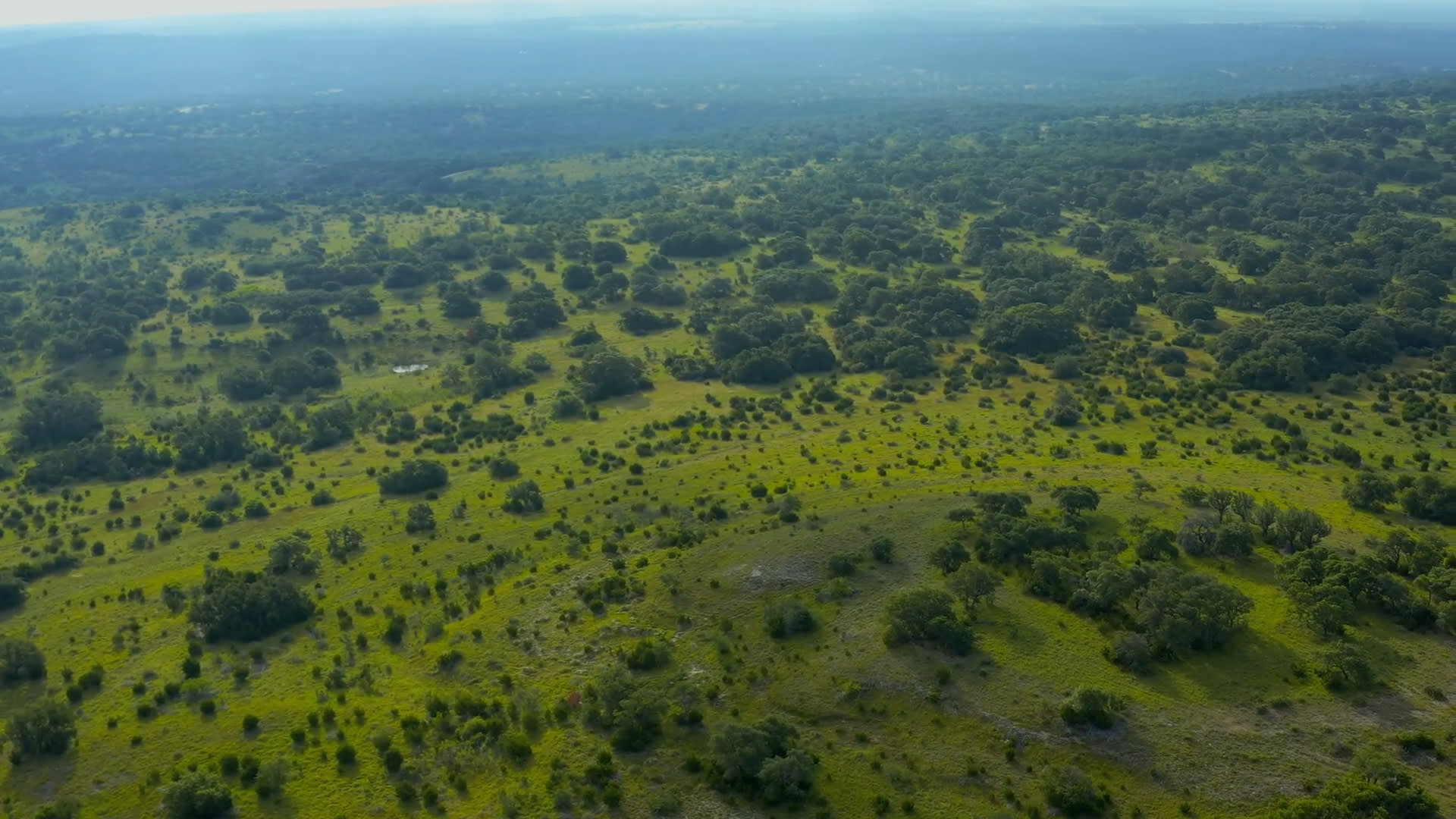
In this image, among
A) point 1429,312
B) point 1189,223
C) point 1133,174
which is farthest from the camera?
point 1133,174

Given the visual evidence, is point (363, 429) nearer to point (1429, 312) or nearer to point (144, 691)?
point (144, 691)

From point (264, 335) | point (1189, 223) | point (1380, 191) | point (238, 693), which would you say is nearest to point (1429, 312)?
point (1189, 223)

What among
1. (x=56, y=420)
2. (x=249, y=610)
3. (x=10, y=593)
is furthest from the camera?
(x=56, y=420)

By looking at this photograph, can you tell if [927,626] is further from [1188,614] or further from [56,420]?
[56,420]

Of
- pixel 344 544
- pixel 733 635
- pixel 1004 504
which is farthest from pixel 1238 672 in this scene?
pixel 344 544

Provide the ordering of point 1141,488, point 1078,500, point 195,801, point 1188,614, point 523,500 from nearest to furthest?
point 195,801
point 1188,614
point 1078,500
point 1141,488
point 523,500

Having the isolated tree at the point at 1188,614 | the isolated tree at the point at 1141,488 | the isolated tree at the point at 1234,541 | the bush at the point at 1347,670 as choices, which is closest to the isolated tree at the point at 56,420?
the isolated tree at the point at 1141,488
